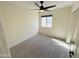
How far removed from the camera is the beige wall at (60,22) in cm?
451

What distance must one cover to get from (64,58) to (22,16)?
3.27m

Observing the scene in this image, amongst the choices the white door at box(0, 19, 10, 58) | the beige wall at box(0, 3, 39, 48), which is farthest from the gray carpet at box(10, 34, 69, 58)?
the white door at box(0, 19, 10, 58)

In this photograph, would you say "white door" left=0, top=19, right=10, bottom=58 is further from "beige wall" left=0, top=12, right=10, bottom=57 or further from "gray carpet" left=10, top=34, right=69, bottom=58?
"gray carpet" left=10, top=34, right=69, bottom=58

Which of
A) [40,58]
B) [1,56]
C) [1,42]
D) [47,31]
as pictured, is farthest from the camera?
[47,31]

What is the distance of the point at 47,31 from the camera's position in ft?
20.4

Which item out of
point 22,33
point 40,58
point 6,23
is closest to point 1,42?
point 40,58

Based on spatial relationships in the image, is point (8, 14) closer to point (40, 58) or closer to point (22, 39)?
point (22, 39)

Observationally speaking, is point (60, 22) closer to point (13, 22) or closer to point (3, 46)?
point (13, 22)

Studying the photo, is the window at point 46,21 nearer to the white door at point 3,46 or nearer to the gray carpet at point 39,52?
the gray carpet at point 39,52

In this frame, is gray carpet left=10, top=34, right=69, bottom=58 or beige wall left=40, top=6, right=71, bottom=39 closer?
gray carpet left=10, top=34, right=69, bottom=58

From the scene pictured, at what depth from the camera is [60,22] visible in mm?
4984

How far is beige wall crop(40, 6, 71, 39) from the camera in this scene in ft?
14.8

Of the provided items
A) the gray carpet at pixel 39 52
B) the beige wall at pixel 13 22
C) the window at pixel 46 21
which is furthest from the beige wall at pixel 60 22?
the beige wall at pixel 13 22

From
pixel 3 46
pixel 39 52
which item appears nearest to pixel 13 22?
pixel 39 52
